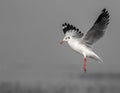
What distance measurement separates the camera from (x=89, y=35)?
19.1 metres

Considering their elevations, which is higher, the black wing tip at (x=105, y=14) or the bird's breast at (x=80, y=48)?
the black wing tip at (x=105, y=14)

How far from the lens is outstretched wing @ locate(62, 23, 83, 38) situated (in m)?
20.5

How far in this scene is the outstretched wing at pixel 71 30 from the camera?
20531mm

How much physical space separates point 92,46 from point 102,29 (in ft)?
3.10

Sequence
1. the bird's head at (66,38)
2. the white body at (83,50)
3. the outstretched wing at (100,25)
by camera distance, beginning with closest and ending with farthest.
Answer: the outstretched wing at (100,25)
the white body at (83,50)
the bird's head at (66,38)

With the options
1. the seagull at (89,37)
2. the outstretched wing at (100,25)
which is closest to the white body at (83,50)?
the seagull at (89,37)

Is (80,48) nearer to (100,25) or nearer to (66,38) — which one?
(66,38)

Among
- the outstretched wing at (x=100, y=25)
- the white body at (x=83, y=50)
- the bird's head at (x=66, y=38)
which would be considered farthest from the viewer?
the bird's head at (x=66, y=38)

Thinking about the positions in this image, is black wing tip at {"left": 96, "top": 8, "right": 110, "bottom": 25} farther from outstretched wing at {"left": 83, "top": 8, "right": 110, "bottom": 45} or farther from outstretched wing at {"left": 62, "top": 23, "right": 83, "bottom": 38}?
outstretched wing at {"left": 62, "top": 23, "right": 83, "bottom": 38}

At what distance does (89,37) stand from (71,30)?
2052 mm

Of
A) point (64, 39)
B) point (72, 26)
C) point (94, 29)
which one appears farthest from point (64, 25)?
point (94, 29)

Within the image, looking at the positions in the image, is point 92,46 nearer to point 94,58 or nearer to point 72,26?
point 94,58

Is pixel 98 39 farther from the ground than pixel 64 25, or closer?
closer

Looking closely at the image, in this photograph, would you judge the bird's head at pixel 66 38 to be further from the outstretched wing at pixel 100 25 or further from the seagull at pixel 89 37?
the outstretched wing at pixel 100 25
